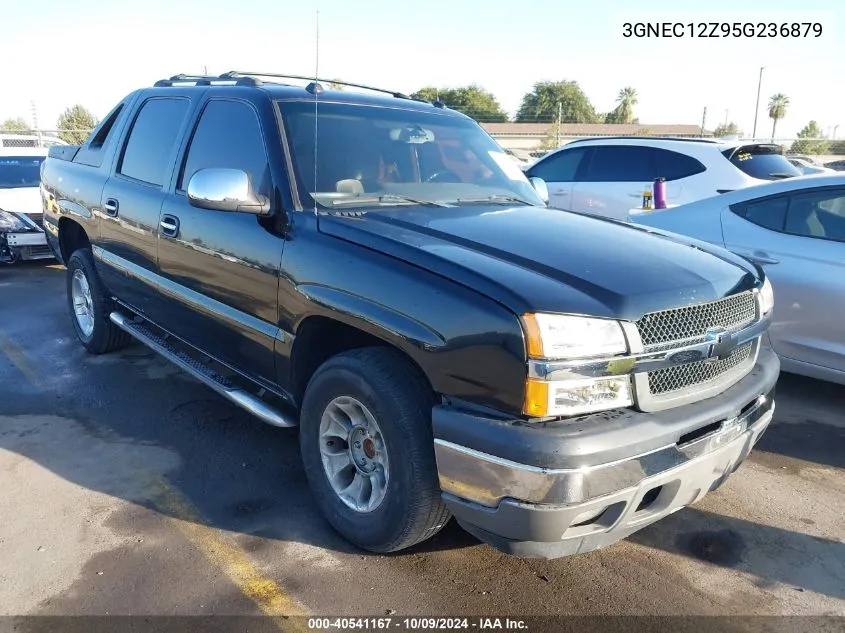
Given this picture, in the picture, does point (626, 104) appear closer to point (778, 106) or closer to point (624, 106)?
point (624, 106)

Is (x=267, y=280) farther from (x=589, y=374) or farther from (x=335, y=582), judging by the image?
(x=589, y=374)

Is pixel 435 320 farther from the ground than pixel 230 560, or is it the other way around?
pixel 435 320

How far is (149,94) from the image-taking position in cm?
476

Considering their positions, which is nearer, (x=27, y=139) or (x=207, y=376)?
(x=207, y=376)

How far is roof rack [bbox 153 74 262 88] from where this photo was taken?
3828 millimetres

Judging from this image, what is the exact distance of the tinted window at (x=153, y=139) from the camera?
167 inches

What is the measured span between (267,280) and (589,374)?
1.59 metres

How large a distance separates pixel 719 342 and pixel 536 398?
0.85m

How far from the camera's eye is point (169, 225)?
12.9 ft

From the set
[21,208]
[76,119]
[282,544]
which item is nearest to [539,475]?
[282,544]

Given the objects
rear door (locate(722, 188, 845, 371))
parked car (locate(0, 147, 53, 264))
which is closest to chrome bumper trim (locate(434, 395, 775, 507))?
rear door (locate(722, 188, 845, 371))

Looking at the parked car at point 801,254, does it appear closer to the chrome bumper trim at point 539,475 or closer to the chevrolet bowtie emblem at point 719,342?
the chevrolet bowtie emblem at point 719,342

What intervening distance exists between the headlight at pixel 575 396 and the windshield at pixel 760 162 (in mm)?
6080

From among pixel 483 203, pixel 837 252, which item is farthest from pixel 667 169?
pixel 483 203
